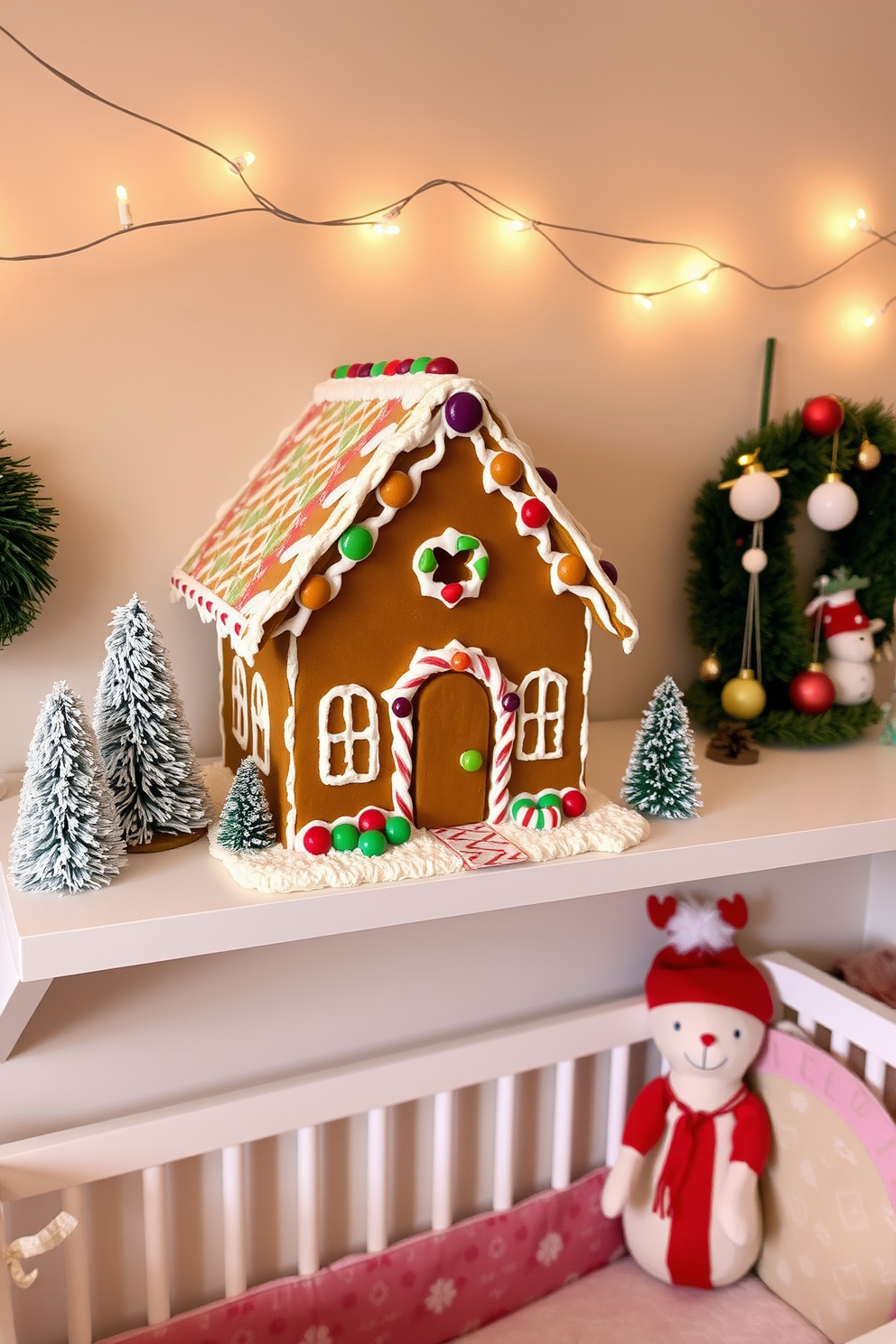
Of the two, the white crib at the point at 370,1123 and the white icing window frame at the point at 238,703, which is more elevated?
the white icing window frame at the point at 238,703

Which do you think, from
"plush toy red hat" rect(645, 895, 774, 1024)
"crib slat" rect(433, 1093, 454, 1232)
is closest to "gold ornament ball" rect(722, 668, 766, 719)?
"plush toy red hat" rect(645, 895, 774, 1024)

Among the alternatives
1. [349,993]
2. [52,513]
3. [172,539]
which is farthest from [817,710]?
[52,513]

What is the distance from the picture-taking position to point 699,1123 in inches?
48.0

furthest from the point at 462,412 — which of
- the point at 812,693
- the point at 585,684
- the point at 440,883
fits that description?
the point at 812,693

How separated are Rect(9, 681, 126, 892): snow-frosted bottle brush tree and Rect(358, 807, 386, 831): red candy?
20cm

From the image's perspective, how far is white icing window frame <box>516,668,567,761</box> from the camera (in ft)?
2.88

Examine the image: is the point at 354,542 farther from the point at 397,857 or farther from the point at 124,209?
the point at 124,209

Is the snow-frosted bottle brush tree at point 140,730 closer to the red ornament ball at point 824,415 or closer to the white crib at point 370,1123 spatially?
the white crib at point 370,1123

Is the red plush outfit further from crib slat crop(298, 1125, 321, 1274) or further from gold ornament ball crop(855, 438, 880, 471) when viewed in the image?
gold ornament ball crop(855, 438, 880, 471)

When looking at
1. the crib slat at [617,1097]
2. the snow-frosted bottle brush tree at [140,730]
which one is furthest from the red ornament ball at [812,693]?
the snow-frosted bottle brush tree at [140,730]

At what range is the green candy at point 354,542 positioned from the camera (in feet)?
2.52

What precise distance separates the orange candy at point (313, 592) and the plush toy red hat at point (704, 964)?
68 centimetres

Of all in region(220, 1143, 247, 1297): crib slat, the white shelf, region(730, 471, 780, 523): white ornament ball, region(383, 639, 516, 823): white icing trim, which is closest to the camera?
the white shelf

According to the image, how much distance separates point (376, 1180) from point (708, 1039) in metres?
0.41
